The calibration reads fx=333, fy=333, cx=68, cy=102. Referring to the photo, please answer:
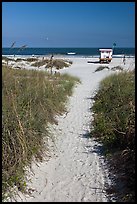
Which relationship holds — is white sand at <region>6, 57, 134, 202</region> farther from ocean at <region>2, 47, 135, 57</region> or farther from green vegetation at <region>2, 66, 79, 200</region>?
ocean at <region>2, 47, 135, 57</region>

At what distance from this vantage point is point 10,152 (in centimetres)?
459

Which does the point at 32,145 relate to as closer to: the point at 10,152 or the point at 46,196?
the point at 10,152

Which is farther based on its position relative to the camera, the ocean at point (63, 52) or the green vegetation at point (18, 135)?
the ocean at point (63, 52)

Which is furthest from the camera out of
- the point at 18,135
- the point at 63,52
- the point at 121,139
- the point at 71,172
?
the point at 63,52

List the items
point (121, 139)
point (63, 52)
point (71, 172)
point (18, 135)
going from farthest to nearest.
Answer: point (63, 52) → point (121, 139) → point (71, 172) → point (18, 135)

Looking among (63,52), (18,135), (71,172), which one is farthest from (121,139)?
(63,52)

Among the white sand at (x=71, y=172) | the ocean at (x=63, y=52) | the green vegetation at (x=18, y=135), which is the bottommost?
the white sand at (x=71, y=172)

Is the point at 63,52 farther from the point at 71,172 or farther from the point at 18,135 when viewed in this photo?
the point at 18,135

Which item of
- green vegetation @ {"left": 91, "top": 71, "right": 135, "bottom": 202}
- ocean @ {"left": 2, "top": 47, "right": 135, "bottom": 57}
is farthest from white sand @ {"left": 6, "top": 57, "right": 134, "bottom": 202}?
ocean @ {"left": 2, "top": 47, "right": 135, "bottom": 57}

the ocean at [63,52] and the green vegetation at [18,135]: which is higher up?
the ocean at [63,52]

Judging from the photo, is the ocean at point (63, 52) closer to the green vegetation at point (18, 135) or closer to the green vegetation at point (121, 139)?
the green vegetation at point (18, 135)

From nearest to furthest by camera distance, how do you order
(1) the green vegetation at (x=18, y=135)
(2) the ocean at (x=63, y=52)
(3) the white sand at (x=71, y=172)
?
(3) the white sand at (x=71, y=172)
(1) the green vegetation at (x=18, y=135)
(2) the ocean at (x=63, y=52)

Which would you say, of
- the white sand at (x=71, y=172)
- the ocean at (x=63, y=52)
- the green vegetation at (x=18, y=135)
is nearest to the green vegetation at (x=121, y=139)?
the white sand at (x=71, y=172)

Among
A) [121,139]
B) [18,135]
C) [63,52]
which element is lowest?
[121,139]
